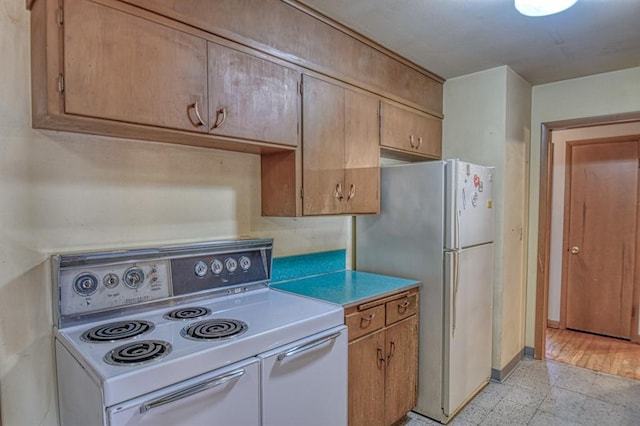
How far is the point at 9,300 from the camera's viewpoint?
1.36 meters

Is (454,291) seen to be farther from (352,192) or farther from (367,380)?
(352,192)

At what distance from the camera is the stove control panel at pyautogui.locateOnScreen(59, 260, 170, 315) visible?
1408 millimetres

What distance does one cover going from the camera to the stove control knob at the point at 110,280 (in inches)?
58.6

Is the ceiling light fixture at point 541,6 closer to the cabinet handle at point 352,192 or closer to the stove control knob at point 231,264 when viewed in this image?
the cabinet handle at point 352,192

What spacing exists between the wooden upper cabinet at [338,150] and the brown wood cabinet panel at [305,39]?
0.45 feet

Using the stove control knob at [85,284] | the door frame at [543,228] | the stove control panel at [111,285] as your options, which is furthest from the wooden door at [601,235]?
the stove control knob at [85,284]

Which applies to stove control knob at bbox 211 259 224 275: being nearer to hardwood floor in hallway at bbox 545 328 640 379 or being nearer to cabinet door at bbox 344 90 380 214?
cabinet door at bbox 344 90 380 214

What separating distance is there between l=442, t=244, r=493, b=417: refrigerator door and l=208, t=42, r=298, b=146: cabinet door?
4.13 ft

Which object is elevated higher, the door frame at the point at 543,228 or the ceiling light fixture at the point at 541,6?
the ceiling light fixture at the point at 541,6

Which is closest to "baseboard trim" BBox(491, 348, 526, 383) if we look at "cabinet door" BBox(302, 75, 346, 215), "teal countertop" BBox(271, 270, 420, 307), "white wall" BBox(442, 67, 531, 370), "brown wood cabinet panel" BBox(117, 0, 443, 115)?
"white wall" BBox(442, 67, 531, 370)

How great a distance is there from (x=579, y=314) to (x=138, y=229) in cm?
438

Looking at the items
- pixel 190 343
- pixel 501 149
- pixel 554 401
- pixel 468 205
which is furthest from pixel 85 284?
pixel 554 401

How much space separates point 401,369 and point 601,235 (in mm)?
2982

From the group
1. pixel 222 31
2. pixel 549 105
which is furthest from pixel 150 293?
pixel 549 105
